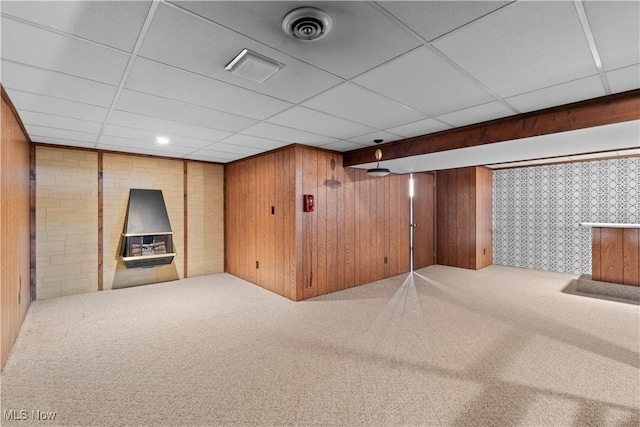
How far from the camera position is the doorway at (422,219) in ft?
22.5

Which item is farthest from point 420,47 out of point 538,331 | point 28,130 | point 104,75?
point 28,130

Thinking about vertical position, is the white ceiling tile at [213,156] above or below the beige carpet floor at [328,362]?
above

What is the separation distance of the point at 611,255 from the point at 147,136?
7.22 meters

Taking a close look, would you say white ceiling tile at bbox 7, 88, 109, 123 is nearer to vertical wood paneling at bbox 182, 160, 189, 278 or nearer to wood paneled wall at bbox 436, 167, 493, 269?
vertical wood paneling at bbox 182, 160, 189, 278

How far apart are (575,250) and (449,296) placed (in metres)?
3.57

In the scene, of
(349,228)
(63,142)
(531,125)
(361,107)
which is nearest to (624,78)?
(531,125)

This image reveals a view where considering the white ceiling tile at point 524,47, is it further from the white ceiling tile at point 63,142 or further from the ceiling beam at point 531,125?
the white ceiling tile at point 63,142

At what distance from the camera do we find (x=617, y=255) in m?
4.81

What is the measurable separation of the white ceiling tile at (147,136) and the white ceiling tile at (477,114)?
127 inches

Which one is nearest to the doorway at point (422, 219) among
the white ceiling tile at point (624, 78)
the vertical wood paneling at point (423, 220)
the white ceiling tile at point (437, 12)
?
the vertical wood paneling at point (423, 220)

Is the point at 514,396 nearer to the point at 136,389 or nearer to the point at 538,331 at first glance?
the point at 538,331

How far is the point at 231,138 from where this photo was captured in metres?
4.20

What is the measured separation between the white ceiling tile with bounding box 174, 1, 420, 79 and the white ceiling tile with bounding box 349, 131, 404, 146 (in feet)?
5.94

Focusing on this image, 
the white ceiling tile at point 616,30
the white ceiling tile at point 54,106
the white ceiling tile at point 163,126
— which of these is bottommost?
the white ceiling tile at point 616,30
